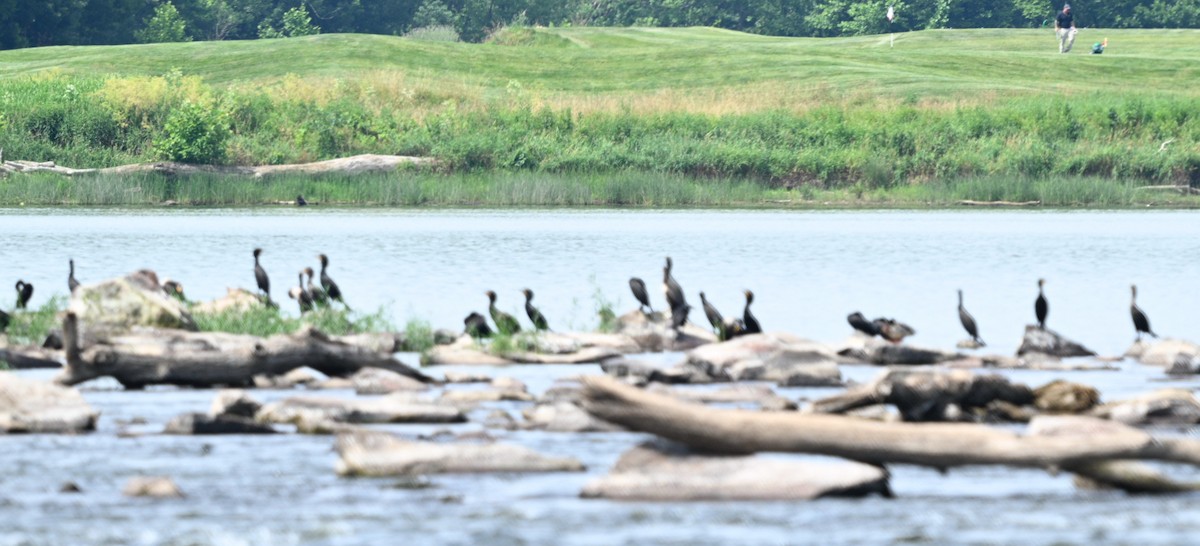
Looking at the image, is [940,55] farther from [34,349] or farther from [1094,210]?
[34,349]

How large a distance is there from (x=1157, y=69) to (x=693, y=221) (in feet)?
94.0

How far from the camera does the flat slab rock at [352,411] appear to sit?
1202 cm

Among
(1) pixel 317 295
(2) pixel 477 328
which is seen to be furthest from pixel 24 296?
(2) pixel 477 328

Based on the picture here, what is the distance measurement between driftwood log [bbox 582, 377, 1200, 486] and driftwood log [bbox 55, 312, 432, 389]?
458 centimetres

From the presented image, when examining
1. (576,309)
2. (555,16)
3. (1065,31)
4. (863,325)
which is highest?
(555,16)

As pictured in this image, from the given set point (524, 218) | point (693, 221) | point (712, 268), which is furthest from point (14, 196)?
point (712, 268)

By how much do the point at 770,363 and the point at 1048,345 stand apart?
11.7ft

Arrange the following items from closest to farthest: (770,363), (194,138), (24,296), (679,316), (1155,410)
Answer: (1155,410) → (770,363) → (679,316) → (24,296) → (194,138)

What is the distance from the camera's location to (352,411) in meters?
12.2

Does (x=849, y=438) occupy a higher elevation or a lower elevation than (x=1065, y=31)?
lower

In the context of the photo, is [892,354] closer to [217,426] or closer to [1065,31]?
[217,426]

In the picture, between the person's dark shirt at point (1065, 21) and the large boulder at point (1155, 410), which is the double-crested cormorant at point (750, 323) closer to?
the large boulder at point (1155, 410)

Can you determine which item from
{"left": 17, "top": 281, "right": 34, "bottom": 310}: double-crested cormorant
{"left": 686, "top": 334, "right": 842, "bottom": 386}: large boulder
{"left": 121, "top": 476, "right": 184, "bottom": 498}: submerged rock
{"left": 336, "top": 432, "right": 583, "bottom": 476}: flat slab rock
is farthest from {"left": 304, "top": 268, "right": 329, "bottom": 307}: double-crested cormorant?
{"left": 121, "top": 476, "right": 184, "bottom": 498}: submerged rock

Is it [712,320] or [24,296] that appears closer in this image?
[712,320]
